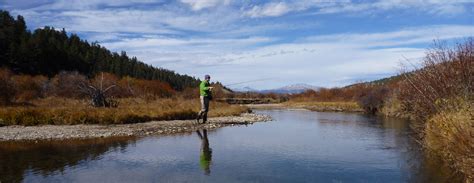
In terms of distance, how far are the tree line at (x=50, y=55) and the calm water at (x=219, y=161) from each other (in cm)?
6881

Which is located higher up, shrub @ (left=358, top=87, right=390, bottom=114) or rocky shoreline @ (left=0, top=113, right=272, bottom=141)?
shrub @ (left=358, top=87, right=390, bottom=114)

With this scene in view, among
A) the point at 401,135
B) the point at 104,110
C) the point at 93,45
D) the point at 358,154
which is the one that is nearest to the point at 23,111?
the point at 104,110

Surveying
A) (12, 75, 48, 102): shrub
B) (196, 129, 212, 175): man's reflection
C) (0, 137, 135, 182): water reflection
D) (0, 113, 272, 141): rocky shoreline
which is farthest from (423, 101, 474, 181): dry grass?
(12, 75, 48, 102): shrub

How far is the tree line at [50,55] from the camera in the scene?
81062mm

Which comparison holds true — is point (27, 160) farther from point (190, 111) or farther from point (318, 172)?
point (190, 111)

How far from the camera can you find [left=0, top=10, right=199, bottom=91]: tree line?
81.1 metres

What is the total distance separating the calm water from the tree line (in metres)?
68.8

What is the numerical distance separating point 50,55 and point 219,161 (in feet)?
275

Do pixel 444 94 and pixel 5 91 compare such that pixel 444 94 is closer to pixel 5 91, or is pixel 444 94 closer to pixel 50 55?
pixel 5 91

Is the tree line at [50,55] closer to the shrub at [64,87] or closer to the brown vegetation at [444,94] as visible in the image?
the shrub at [64,87]

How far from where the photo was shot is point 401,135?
21422 millimetres

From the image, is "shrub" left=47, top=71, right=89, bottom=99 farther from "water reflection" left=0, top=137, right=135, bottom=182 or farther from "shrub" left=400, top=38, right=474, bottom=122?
"shrub" left=400, top=38, right=474, bottom=122

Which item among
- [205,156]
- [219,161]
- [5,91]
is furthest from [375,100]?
[219,161]

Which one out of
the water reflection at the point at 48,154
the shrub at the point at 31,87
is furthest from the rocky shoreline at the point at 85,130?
the shrub at the point at 31,87
